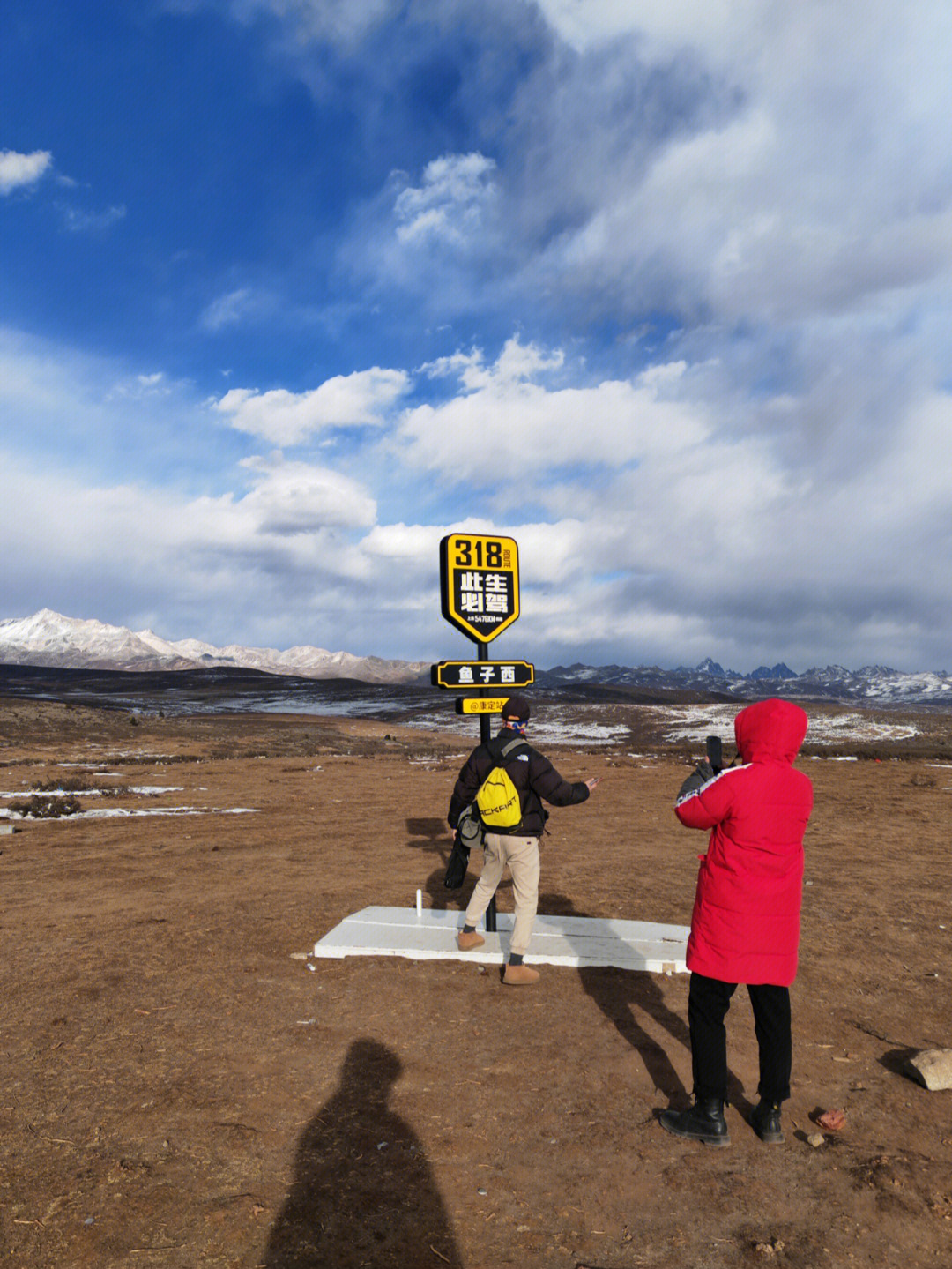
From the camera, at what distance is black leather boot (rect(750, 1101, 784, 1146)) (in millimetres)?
4215

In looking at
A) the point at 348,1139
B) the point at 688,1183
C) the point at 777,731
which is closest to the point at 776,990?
the point at 688,1183

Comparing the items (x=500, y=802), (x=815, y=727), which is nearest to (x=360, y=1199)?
(x=500, y=802)

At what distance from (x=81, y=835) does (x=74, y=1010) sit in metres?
9.14

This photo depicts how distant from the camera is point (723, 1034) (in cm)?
412

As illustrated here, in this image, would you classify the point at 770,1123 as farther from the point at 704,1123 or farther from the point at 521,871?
the point at 521,871

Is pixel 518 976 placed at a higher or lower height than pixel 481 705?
lower

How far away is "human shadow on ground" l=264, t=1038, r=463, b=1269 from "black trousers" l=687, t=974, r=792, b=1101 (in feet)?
5.39

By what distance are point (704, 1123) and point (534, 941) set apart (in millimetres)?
3281

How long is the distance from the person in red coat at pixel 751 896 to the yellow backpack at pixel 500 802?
235 cm

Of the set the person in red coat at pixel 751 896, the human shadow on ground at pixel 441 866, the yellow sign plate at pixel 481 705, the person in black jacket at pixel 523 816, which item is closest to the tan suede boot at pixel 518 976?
the person in black jacket at pixel 523 816

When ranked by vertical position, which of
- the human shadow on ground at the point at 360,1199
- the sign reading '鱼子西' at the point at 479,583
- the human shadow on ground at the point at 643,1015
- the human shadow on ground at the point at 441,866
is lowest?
the human shadow on ground at the point at 441,866

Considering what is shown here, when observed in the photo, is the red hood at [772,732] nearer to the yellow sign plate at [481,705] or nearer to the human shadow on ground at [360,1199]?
the human shadow on ground at [360,1199]

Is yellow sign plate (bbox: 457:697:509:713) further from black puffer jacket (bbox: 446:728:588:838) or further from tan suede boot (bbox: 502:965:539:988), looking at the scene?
tan suede boot (bbox: 502:965:539:988)

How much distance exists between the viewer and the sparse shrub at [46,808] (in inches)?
633
